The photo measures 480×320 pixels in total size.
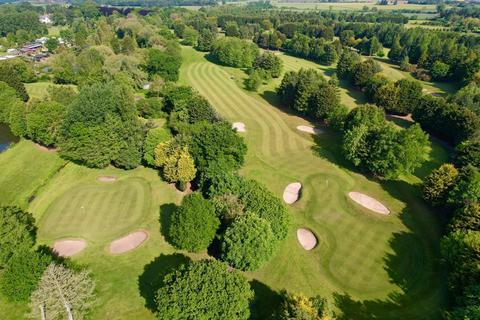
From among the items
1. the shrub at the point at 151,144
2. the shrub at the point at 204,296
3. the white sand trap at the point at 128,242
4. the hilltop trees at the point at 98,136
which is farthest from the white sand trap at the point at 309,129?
the shrub at the point at 204,296

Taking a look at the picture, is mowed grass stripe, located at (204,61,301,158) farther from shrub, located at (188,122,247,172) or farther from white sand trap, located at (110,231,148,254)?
white sand trap, located at (110,231,148,254)

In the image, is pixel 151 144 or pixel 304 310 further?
pixel 151 144

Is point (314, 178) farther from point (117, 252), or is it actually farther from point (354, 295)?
point (117, 252)

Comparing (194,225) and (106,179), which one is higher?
(194,225)

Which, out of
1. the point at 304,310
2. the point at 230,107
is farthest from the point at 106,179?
the point at 230,107

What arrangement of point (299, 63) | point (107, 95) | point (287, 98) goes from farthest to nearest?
point (299, 63) → point (287, 98) → point (107, 95)

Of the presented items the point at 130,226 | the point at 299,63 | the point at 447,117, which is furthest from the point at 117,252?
the point at 299,63

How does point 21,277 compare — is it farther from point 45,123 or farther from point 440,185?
point 440,185
